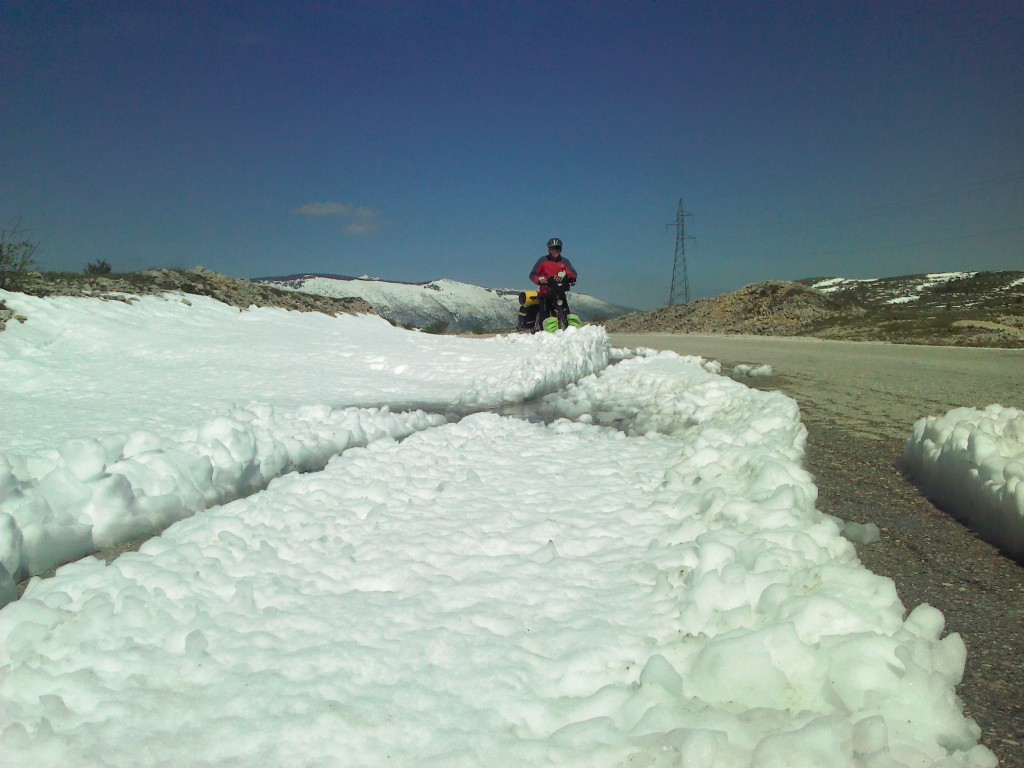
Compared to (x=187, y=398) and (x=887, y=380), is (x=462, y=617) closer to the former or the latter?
(x=187, y=398)

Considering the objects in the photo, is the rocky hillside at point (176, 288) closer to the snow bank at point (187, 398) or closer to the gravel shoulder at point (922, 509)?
the snow bank at point (187, 398)

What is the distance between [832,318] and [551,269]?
1031 centimetres

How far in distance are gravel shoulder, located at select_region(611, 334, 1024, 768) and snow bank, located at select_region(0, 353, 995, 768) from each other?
0.13 meters

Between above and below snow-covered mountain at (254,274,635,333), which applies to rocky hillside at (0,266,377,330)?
below

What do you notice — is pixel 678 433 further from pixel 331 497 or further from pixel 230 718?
pixel 230 718

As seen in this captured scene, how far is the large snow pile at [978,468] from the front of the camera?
106 inches

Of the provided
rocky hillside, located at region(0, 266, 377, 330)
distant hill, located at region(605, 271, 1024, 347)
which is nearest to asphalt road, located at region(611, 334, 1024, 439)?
distant hill, located at region(605, 271, 1024, 347)

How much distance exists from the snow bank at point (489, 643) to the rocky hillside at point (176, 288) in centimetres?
559

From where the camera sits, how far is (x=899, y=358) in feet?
31.7

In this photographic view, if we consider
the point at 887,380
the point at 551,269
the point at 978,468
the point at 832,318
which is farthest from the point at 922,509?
the point at 832,318

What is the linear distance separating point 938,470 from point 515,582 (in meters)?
2.33

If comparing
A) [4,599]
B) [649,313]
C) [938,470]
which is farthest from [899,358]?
[649,313]

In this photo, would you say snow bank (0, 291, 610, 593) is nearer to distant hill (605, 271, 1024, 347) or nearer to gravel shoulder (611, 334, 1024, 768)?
gravel shoulder (611, 334, 1024, 768)

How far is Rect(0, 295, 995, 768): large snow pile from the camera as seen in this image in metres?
1.65
